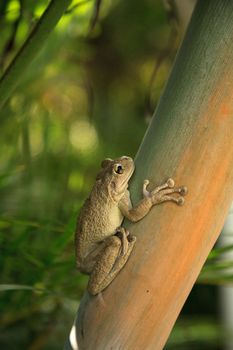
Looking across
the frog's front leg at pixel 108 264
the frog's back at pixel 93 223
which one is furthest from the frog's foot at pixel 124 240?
the frog's back at pixel 93 223

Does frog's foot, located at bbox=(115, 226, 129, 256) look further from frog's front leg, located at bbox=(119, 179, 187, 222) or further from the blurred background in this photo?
the blurred background

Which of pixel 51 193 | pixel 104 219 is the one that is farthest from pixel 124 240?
pixel 51 193

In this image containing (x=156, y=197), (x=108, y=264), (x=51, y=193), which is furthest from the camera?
(x=51, y=193)

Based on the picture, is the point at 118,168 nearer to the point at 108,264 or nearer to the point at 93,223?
the point at 93,223

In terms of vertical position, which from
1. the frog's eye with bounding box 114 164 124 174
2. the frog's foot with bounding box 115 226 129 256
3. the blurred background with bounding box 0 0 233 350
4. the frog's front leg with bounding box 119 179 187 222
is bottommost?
the blurred background with bounding box 0 0 233 350

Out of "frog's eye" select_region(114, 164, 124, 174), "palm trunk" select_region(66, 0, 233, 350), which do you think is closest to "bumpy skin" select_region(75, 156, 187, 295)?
"frog's eye" select_region(114, 164, 124, 174)

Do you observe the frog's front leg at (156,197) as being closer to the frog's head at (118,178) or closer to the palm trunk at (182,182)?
the palm trunk at (182,182)

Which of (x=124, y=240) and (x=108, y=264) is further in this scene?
(x=108, y=264)

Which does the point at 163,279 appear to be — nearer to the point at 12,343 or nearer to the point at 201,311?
the point at 12,343

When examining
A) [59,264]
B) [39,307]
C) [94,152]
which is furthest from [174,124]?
[94,152]
